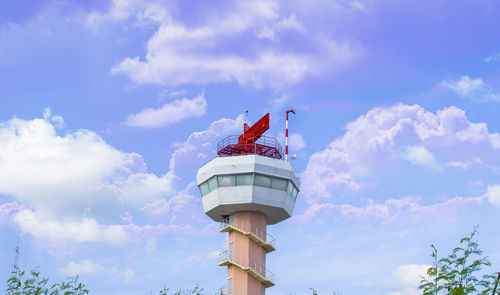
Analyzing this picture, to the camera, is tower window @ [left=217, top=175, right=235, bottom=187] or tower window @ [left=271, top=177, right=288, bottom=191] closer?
tower window @ [left=217, top=175, right=235, bottom=187]

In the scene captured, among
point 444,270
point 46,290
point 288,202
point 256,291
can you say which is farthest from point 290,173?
point 444,270

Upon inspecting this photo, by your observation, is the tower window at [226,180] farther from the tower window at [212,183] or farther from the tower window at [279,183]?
the tower window at [279,183]

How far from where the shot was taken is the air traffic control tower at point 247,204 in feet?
262

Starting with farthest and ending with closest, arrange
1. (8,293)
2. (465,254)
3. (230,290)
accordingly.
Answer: (230,290)
(8,293)
(465,254)

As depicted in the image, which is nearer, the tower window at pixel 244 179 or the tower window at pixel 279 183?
the tower window at pixel 244 179

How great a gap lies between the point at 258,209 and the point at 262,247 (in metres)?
4.81

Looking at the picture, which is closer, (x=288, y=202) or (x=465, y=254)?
(x=465, y=254)

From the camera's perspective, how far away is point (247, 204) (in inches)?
3169

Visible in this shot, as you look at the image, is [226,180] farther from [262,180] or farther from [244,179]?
[262,180]

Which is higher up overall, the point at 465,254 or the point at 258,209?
the point at 258,209

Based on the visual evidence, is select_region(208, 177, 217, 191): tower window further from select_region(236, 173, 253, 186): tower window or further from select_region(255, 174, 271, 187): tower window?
select_region(255, 174, 271, 187): tower window

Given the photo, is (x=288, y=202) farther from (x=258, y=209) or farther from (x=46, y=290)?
(x=46, y=290)

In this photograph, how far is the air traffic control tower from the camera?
79.9 m

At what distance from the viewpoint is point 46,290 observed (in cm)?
4619
